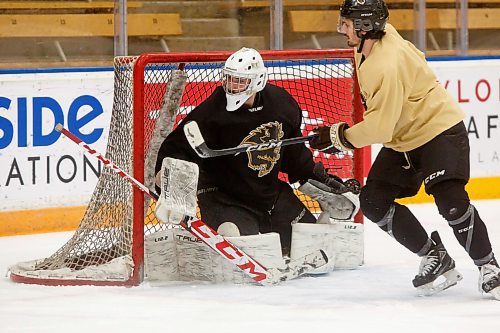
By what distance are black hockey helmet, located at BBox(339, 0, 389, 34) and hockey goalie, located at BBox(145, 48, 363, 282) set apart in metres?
0.39

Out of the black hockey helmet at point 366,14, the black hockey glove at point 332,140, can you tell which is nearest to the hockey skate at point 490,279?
the black hockey glove at point 332,140

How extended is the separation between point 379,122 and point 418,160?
27 centimetres

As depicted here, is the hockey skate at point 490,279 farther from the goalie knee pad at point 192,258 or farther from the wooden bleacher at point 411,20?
the wooden bleacher at point 411,20

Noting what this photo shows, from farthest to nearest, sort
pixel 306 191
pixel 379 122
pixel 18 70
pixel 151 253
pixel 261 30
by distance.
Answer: pixel 261 30, pixel 18 70, pixel 306 191, pixel 151 253, pixel 379 122

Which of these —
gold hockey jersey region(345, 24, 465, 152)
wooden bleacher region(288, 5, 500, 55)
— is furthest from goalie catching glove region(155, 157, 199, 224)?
wooden bleacher region(288, 5, 500, 55)

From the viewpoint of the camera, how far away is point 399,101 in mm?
3662

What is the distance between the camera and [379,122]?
366 centimetres

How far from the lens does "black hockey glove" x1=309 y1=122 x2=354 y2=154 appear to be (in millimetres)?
3779

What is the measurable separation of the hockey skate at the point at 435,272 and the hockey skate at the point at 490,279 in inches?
5.4

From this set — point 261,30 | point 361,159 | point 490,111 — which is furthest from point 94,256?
point 490,111

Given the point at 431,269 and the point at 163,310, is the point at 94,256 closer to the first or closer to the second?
the point at 163,310

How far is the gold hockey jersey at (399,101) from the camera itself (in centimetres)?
366

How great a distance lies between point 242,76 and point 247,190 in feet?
1.45

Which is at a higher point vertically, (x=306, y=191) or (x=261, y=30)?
(x=261, y=30)
